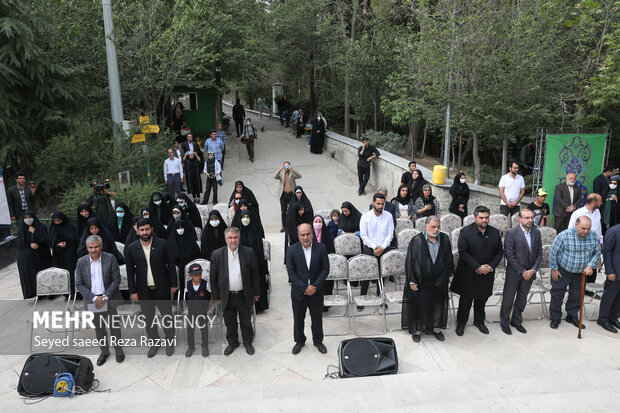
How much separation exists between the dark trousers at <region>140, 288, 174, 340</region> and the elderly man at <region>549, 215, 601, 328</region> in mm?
5260

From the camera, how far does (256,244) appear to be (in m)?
7.04

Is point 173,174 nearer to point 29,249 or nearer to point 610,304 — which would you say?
point 29,249

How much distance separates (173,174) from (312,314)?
7.60m

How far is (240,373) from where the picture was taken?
18.2ft

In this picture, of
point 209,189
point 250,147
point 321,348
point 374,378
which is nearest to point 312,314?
point 321,348

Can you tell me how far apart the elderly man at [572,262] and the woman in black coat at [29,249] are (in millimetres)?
7831

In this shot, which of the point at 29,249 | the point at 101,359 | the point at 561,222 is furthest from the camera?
the point at 561,222

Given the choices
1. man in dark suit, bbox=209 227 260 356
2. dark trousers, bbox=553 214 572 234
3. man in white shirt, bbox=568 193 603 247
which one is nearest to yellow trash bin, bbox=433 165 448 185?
dark trousers, bbox=553 214 572 234

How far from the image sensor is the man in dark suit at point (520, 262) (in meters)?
6.28

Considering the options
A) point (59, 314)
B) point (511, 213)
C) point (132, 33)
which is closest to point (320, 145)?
point (132, 33)

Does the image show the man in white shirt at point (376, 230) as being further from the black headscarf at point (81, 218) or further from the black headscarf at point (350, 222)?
the black headscarf at point (81, 218)

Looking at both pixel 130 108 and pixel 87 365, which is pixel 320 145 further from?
pixel 87 365

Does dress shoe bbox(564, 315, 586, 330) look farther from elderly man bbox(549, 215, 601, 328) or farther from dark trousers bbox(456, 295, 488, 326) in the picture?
dark trousers bbox(456, 295, 488, 326)

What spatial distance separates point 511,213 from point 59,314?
28.7 feet
